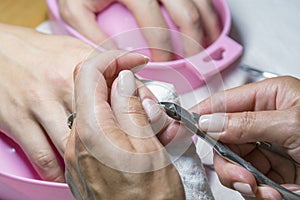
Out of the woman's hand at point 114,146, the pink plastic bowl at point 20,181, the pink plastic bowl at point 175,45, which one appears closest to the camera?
the woman's hand at point 114,146

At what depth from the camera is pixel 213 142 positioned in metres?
0.44

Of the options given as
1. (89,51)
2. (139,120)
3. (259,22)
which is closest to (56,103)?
(89,51)

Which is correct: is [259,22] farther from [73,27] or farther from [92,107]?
[92,107]

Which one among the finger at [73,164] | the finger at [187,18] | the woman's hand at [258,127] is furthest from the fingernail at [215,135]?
the finger at [187,18]

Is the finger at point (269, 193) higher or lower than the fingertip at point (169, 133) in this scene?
lower

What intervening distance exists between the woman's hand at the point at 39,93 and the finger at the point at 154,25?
3.5 inches

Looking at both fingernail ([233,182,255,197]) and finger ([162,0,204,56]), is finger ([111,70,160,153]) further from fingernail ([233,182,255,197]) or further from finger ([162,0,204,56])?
finger ([162,0,204,56])

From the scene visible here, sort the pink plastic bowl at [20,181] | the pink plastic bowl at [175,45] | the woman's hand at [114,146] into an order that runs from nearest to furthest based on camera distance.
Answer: the woman's hand at [114,146]
the pink plastic bowl at [20,181]
the pink plastic bowl at [175,45]

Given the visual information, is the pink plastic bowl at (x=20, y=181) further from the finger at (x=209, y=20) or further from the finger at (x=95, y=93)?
the finger at (x=209, y=20)

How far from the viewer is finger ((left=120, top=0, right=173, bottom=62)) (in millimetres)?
605

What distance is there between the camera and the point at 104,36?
25.5 inches

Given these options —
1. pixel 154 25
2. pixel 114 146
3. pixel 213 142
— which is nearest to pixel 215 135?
pixel 213 142

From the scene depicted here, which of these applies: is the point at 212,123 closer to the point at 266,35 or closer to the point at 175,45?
the point at 175,45

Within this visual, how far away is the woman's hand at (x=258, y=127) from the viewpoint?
43 centimetres
